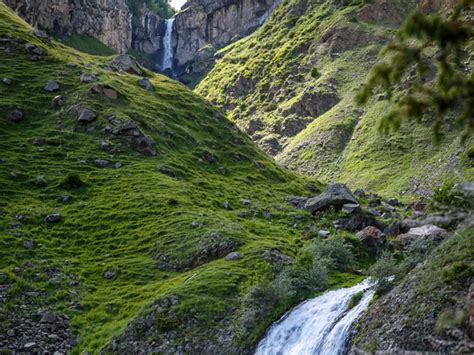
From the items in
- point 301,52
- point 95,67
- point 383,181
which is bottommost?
A: point 383,181

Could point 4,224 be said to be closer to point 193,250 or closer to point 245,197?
point 193,250

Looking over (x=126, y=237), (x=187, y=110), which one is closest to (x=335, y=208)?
(x=126, y=237)

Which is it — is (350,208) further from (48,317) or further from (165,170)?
(48,317)

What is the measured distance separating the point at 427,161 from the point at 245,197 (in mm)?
43987

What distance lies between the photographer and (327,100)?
120 meters

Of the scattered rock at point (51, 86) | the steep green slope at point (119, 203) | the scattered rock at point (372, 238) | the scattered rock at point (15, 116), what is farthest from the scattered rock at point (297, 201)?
the scattered rock at point (51, 86)

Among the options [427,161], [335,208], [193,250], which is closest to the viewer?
[193,250]

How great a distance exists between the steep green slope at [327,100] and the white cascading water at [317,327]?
144 feet

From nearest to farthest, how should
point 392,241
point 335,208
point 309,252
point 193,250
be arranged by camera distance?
point 309,252 → point 193,250 → point 392,241 → point 335,208

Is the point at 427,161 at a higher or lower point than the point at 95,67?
lower

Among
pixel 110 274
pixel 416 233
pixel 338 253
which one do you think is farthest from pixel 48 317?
pixel 416 233

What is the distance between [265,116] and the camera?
13525 centimetres

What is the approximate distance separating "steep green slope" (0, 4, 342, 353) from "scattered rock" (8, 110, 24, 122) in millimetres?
284

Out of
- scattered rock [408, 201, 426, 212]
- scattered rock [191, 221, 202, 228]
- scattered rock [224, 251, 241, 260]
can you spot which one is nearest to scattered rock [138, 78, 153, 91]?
scattered rock [191, 221, 202, 228]
